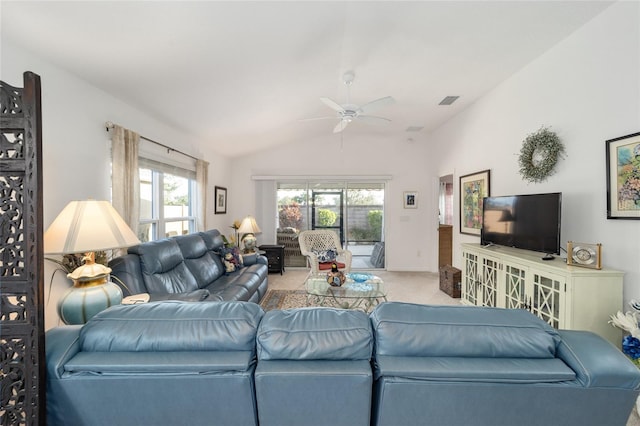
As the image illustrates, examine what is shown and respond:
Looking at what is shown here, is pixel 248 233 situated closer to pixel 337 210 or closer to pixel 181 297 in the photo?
pixel 337 210

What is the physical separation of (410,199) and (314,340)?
5.31 metres

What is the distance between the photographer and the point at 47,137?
2.07 meters

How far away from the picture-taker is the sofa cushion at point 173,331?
1.00 m

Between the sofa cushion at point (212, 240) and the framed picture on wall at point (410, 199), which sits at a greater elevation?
the framed picture on wall at point (410, 199)

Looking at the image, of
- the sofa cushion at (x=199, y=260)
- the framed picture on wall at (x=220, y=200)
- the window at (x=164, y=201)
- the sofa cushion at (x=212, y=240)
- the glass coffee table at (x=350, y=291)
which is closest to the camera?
the glass coffee table at (x=350, y=291)

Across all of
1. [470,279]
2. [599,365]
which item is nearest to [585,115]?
[470,279]

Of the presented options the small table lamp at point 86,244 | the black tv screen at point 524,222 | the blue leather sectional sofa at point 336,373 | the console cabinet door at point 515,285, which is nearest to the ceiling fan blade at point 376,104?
the black tv screen at point 524,222

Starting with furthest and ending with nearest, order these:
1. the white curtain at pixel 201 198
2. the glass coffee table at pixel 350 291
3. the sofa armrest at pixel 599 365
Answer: the white curtain at pixel 201 198 < the glass coffee table at pixel 350 291 < the sofa armrest at pixel 599 365

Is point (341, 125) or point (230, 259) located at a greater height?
point (341, 125)

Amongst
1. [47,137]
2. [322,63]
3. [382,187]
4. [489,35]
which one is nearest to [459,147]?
[382,187]

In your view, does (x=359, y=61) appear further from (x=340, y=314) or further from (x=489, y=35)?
(x=340, y=314)

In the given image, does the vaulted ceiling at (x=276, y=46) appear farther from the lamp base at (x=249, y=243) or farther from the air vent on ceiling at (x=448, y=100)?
the lamp base at (x=249, y=243)

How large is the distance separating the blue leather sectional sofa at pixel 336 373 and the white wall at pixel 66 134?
161 cm

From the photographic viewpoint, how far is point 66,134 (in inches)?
88.4
